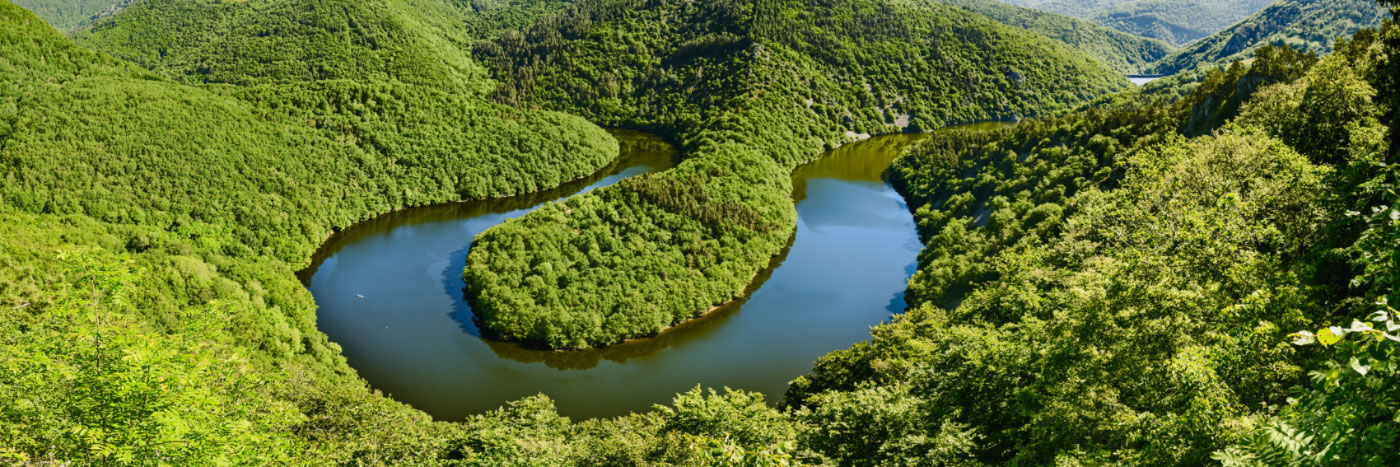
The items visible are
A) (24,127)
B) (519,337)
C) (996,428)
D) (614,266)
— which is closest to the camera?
(996,428)

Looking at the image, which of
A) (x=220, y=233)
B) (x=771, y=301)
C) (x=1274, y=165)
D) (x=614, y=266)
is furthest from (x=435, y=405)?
(x=1274, y=165)

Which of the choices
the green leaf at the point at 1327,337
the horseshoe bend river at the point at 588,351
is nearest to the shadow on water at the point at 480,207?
the horseshoe bend river at the point at 588,351

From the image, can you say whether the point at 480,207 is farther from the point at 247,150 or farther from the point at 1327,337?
the point at 1327,337

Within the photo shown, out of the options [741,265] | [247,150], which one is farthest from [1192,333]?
[247,150]

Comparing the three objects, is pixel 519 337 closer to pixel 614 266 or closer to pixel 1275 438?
pixel 614 266

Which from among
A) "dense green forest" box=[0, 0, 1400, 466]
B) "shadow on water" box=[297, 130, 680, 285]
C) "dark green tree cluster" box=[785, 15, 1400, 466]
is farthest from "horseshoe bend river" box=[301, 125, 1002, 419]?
"dark green tree cluster" box=[785, 15, 1400, 466]

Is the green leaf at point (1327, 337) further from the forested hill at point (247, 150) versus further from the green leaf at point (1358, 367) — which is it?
the forested hill at point (247, 150)
